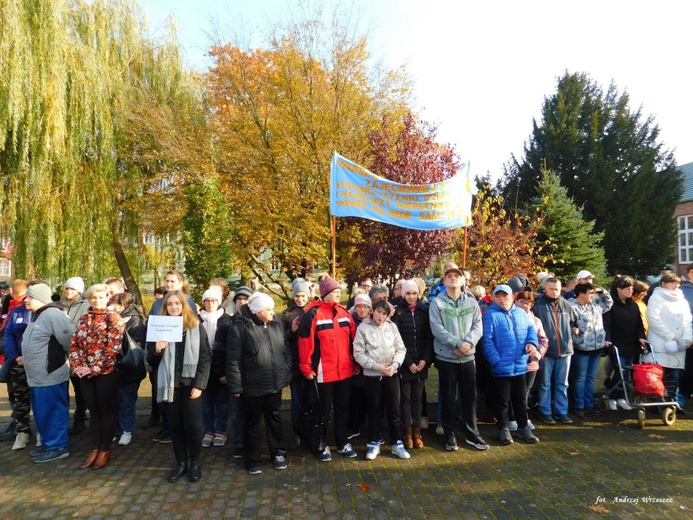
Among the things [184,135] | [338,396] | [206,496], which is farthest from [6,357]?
[184,135]

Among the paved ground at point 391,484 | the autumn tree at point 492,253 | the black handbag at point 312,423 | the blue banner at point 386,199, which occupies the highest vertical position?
the blue banner at point 386,199

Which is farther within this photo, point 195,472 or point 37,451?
point 37,451

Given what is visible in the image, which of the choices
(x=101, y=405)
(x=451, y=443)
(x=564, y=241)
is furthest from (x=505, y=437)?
(x=564, y=241)

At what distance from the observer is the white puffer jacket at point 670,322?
587 cm

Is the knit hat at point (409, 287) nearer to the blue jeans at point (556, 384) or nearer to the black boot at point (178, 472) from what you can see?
the blue jeans at point (556, 384)

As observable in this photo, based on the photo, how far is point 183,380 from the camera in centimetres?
421

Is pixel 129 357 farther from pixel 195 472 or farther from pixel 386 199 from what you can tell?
pixel 386 199

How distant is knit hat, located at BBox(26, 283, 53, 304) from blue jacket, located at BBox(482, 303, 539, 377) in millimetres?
4924

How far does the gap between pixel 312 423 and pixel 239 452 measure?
33.9 inches

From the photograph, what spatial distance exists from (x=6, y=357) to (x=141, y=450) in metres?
1.98

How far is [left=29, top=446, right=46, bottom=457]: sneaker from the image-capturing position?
4770mm

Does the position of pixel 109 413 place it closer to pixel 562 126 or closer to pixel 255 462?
pixel 255 462

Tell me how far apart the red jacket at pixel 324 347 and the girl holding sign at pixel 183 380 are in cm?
99

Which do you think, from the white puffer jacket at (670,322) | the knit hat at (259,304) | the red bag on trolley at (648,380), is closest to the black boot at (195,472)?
the knit hat at (259,304)
